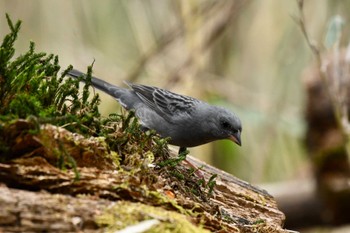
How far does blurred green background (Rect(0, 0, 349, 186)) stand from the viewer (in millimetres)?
9133

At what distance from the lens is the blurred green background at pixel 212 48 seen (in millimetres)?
9133

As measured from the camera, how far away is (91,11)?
988 centimetres

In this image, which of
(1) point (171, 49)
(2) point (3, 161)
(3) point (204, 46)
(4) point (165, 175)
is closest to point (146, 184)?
(4) point (165, 175)

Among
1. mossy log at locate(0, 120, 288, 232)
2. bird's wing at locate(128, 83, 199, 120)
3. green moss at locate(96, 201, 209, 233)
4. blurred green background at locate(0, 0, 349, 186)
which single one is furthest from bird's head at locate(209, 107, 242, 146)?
blurred green background at locate(0, 0, 349, 186)

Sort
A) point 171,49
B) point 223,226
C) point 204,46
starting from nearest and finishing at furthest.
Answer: point 223,226 → point 204,46 → point 171,49

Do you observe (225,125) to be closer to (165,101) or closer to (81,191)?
(165,101)

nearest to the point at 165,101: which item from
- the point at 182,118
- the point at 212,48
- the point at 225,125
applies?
the point at 182,118

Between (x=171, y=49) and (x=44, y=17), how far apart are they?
1970 mm

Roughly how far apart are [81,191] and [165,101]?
366cm

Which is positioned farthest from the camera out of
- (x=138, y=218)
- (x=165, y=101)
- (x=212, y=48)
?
(x=212, y=48)

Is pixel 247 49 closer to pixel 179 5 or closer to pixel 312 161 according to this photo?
pixel 179 5

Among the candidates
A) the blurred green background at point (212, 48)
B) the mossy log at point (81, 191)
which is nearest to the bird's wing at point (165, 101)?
the blurred green background at point (212, 48)

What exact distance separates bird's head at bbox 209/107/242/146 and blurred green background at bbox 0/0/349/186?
3.45 meters

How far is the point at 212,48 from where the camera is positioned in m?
9.95
